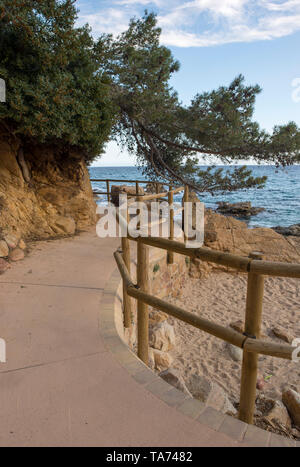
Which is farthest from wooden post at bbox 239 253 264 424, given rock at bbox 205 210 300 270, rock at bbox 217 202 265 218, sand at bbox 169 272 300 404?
rock at bbox 217 202 265 218

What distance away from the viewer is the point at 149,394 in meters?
1.92

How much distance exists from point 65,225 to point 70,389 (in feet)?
16.5

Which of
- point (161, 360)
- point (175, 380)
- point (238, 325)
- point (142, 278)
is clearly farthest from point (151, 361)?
point (238, 325)

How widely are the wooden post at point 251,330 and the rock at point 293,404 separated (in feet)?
5.23

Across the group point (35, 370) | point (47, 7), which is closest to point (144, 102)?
point (47, 7)

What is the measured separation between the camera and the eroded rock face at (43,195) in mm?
5767

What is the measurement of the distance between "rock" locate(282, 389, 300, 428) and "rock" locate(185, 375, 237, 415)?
69cm

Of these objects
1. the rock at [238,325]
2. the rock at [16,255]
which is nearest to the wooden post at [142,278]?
the rock at [16,255]

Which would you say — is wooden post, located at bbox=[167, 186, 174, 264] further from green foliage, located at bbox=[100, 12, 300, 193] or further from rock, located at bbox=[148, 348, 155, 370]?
green foliage, located at bbox=[100, 12, 300, 193]

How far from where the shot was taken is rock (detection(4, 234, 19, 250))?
16.4 ft

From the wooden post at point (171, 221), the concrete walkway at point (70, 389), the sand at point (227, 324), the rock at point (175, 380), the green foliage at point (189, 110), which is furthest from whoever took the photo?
the green foliage at point (189, 110)

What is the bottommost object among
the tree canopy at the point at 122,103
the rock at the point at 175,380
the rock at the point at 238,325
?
the rock at the point at 238,325

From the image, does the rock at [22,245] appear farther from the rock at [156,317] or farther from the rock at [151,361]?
the rock at [151,361]
